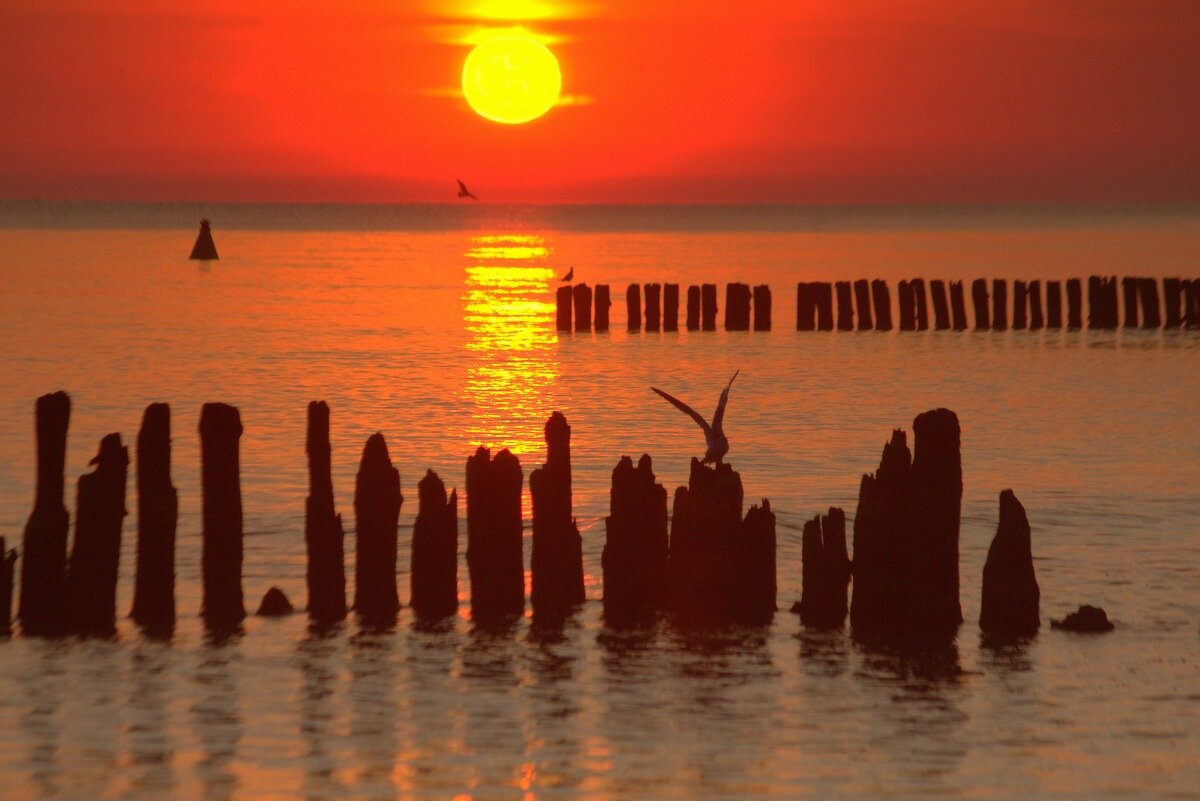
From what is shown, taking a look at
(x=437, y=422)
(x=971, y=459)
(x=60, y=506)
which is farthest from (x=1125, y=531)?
(x=437, y=422)

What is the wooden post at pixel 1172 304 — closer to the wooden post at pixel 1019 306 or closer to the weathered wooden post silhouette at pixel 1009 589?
the wooden post at pixel 1019 306

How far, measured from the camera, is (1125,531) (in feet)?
50.9

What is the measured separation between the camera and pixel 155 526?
10.8 m

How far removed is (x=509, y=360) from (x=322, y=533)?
2348 centimetres

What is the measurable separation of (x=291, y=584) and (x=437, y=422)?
11097mm

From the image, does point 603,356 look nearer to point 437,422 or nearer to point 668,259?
point 437,422

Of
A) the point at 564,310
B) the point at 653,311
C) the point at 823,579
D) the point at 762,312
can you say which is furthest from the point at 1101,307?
the point at 823,579

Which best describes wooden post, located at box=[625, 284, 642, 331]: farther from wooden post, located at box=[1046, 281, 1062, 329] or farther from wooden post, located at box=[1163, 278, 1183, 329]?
wooden post, located at box=[1163, 278, 1183, 329]

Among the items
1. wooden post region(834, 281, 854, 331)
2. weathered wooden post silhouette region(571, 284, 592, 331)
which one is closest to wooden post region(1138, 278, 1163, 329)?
wooden post region(834, 281, 854, 331)

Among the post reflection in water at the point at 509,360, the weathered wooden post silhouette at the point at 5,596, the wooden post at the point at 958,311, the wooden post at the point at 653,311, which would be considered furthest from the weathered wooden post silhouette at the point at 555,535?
the wooden post at the point at 958,311

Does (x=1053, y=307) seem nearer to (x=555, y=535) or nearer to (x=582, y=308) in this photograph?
(x=582, y=308)

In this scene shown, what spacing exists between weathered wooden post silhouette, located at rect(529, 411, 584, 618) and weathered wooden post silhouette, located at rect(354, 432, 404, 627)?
929mm

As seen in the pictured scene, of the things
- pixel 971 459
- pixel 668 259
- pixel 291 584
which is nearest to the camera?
pixel 291 584

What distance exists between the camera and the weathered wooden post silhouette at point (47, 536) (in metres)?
10.7
